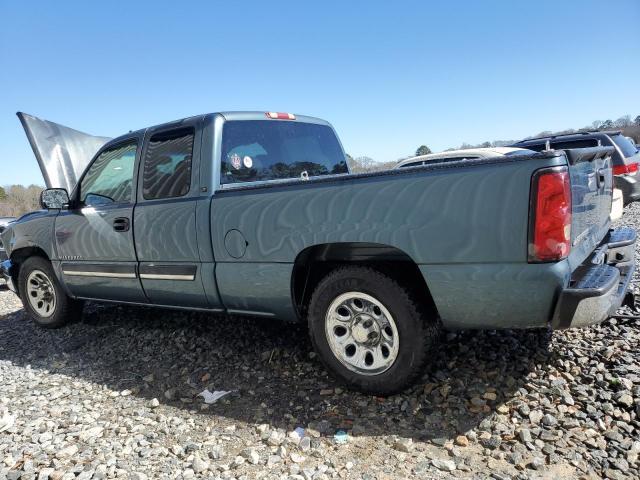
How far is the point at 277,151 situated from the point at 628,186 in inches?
287

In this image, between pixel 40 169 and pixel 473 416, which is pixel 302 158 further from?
pixel 40 169

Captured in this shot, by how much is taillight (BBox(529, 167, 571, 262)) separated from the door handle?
3183 millimetres

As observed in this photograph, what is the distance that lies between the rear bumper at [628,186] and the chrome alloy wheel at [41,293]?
29.3 ft

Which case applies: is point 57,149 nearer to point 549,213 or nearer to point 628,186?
point 549,213

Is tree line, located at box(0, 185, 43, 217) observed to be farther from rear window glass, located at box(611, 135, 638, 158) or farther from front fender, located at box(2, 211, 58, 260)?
rear window glass, located at box(611, 135, 638, 158)

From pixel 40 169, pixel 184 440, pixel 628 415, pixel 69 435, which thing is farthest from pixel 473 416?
pixel 40 169

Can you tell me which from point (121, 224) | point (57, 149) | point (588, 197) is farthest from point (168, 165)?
point (57, 149)

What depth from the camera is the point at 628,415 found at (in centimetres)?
246

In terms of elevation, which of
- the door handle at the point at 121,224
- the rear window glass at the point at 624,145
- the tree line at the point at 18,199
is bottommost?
the tree line at the point at 18,199

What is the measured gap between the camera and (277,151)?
156 inches

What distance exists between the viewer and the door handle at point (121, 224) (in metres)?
3.89

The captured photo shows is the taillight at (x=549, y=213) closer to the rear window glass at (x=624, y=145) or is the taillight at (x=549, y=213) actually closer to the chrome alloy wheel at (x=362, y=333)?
the chrome alloy wheel at (x=362, y=333)

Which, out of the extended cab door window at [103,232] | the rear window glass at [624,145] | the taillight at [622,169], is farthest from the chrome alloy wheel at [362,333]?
the rear window glass at [624,145]

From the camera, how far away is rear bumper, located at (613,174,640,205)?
8062 mm
